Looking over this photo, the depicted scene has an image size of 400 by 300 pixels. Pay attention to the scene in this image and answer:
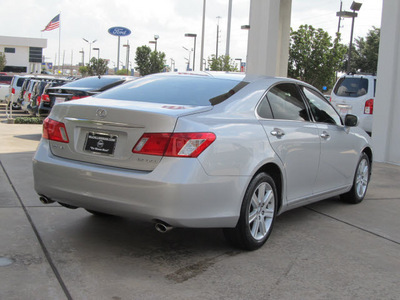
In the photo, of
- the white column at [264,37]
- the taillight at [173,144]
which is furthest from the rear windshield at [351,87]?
the taillight at [173,144]

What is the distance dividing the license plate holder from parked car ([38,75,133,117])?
6.93m

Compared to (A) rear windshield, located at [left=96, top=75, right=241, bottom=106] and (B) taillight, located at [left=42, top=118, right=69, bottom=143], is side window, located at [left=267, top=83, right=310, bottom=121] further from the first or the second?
(B) taillight, located at [left=42, top=118, right=69, bottom=143]

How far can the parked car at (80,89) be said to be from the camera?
11.2 metres

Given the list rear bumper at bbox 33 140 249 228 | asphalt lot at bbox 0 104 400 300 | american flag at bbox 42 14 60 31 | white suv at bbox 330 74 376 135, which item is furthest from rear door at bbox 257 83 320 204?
american flag at bbox 42 14 60 31

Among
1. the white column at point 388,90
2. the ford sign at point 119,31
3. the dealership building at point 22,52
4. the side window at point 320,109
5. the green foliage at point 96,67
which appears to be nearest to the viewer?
the side window at point 320,109

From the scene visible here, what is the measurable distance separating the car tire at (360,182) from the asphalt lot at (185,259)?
51cm

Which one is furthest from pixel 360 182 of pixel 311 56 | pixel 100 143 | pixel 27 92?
pixel 311 56

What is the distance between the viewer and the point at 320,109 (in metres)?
5.77

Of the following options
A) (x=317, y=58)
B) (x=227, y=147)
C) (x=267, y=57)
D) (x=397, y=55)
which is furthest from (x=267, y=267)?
(x=317, y=58)

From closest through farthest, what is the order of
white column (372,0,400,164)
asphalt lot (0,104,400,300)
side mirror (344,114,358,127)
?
asphalt lot (0,104,400,300)
side mirror (344,114,358,127)
white column (372,0,400,164)

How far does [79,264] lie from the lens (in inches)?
156

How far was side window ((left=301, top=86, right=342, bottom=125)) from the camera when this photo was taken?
18.4ft

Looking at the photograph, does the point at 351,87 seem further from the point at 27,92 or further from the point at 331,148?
the point at 27,92

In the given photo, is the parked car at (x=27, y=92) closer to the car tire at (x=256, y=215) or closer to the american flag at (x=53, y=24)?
the car tire at (x=256, y=215)
